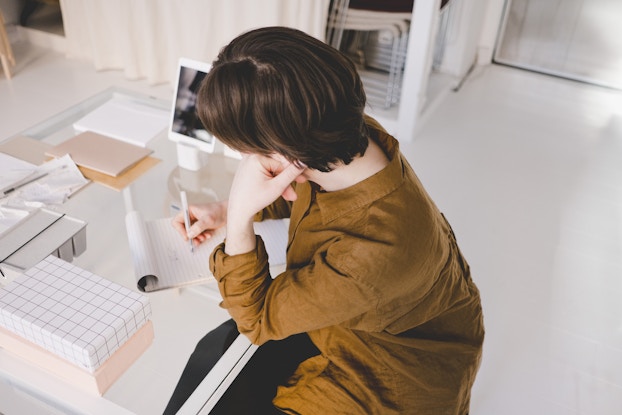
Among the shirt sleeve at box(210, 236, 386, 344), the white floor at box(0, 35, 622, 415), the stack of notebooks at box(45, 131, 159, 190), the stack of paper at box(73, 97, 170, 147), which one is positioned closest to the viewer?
the shirt sleeve at box(210, 236, 386, 344)

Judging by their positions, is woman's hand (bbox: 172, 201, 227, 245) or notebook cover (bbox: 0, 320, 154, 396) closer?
notebook cover (bbox: 0, 320, 154, 396)

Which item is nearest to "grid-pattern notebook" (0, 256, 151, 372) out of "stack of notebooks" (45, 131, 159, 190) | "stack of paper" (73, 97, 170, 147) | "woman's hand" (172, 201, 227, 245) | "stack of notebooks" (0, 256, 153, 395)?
"stack of notebooks" (0, 256, 153, 395)

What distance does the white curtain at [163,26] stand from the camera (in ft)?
9.39

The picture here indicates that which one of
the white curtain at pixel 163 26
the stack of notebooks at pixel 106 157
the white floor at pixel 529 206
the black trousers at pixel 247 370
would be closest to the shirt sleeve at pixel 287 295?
the black trousers at pixel 247 370

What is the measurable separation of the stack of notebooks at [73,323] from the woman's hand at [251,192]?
19 centimetres

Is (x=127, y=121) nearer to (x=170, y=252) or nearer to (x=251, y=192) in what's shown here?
(x=170, y=252)

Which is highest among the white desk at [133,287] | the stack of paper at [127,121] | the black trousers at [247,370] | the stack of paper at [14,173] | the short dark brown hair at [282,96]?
the short dark brown hair at [282,96]

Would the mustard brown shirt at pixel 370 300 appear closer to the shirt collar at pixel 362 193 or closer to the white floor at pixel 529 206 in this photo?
the shirt collar at pixel 362 193

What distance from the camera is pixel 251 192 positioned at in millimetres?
963

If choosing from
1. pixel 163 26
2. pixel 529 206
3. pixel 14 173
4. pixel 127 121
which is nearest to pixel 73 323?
pixel 14 173

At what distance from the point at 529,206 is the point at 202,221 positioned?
178cm

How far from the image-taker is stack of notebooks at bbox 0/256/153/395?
90cm

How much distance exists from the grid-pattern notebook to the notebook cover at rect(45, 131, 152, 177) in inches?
23.1

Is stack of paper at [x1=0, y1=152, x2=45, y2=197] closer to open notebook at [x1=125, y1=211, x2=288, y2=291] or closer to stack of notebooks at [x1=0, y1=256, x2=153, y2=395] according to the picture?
open notebook at [x1=125, y1=211, x2=288, y2=291]
